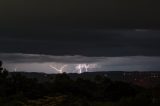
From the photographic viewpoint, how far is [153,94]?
42.1 metres

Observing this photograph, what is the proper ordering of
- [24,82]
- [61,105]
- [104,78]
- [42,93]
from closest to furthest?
1. [61,105]
2. [42,93]
3. [24,82]
4. [104,78]

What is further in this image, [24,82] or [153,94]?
[24,82]

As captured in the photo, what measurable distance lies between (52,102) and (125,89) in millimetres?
31593

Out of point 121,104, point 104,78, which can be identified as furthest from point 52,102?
point 104,78

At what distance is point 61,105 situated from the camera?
1597 inches

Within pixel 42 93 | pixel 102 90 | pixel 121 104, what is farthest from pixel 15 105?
pixel 102 90

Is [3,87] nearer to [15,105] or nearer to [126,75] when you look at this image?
[15,105]

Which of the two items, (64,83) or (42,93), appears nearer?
(42,93)

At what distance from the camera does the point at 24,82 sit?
231 feet

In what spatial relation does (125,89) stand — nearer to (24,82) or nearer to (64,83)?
(64,83)

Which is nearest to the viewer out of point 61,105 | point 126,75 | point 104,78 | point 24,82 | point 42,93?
point 61,105

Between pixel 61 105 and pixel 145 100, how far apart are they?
6.94 m

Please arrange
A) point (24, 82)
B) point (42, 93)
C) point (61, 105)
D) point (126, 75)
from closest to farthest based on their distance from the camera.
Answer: point (61, 105)
point (42, 93)
point (24, 82)
point (126, 75)

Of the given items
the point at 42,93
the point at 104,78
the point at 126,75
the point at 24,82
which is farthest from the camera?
the point at 126,75
